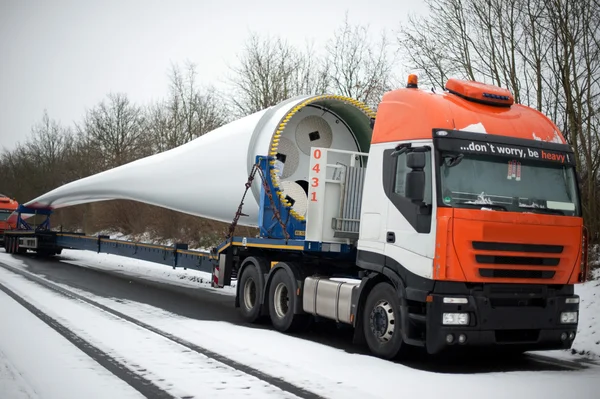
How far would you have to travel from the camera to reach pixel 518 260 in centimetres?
760

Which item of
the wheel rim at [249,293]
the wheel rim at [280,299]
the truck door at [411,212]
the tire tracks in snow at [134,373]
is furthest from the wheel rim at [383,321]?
the wheel rim at [249,293]

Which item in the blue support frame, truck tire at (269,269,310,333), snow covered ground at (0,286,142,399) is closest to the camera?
snow covered ground at (0,286,142,399)

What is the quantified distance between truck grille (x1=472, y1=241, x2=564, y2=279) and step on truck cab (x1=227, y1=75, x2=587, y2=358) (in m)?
0.01

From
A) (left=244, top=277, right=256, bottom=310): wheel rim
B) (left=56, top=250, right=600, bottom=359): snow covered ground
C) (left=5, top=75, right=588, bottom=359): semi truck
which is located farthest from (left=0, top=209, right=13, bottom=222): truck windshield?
(left=5, top=75, right=588, bottom=359): semi truck

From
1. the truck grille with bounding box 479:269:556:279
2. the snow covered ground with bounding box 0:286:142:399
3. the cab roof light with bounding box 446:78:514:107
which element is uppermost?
the cab roof light with bounding box 446:78:514:107

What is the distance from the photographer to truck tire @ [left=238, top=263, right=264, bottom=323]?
37.3 feet

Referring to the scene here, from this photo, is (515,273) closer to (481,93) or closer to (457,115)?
(457,115)

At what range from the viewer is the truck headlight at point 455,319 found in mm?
7332

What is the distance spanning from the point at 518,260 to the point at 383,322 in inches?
74.7

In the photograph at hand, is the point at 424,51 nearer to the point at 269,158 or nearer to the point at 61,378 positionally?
the point at 269,158

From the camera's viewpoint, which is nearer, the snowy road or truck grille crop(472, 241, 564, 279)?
the snowy road

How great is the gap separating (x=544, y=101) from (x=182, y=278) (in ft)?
39.7

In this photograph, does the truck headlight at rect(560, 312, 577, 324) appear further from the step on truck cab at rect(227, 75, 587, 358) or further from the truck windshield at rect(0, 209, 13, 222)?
the truck windshield at rect(0, 209, 13, 222)

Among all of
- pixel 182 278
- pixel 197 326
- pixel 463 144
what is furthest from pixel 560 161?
pixel 182 278
